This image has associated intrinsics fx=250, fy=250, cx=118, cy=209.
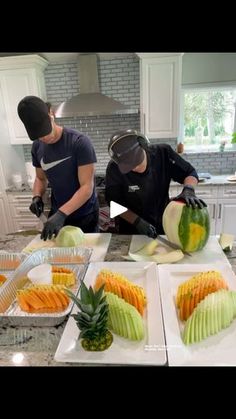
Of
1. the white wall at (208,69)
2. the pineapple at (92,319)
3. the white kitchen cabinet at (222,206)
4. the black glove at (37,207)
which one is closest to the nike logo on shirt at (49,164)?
the black glove at (37,207)

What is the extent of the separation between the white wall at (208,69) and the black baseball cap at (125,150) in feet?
7.06

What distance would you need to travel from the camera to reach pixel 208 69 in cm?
288

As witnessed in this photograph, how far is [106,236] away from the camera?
51.6 inches

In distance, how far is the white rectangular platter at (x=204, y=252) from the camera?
1.04m

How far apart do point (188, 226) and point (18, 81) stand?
2.66m

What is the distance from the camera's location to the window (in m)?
2.92

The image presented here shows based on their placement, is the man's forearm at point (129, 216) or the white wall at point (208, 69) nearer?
the man's forearm at point (129, 216)

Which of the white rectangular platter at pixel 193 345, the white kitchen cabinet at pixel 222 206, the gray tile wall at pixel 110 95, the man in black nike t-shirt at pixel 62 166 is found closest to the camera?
the white rectangular platter at pixel 193 345

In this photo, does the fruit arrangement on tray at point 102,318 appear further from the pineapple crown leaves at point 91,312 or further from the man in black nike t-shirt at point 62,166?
the man in black nike t-shirt at point 62,166

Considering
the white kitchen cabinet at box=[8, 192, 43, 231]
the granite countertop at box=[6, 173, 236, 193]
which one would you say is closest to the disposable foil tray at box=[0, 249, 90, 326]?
the granite countertop at box=[6, 173, 236, 193]

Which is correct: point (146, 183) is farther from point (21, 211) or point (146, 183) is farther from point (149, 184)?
point (21, 211)

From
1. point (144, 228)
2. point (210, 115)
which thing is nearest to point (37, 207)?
point (144, 228)
